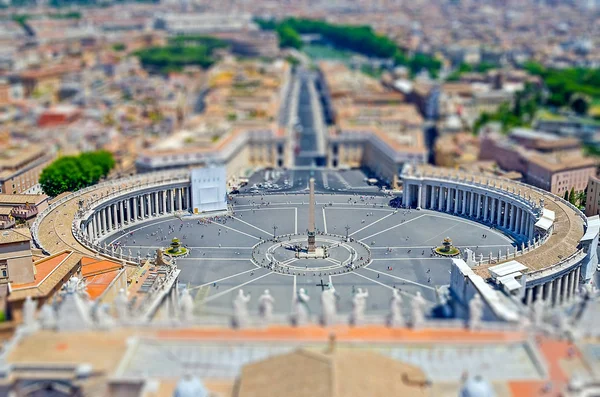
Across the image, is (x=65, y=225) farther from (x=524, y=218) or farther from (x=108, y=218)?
(x=524, y=218)

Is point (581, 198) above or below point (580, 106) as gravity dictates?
below

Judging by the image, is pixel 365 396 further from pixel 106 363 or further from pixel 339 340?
pixel 106 363

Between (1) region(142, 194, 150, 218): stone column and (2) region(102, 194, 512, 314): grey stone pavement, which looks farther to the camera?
(1) region(142, 194, 150, 218): stone column

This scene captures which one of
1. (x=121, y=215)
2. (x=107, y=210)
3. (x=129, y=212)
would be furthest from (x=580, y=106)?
(x=107, y=210)

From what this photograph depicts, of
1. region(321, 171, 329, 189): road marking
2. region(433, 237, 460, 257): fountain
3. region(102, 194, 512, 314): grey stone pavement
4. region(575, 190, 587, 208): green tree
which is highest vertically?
region(575, 190, 587, 208): green tree

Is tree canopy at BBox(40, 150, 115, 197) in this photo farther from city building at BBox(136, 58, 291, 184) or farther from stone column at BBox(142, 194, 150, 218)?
stone column at BBox(142, 194, 150, 218)

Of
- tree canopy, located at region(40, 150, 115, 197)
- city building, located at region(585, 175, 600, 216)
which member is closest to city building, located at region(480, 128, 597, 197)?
city building, located at region(585, 175, 600, 216)

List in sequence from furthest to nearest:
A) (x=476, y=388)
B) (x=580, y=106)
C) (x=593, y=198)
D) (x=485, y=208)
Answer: (x=580, y=106)
(x=485, y=208)
(x=593, y=198)
(x=476, y=388)
